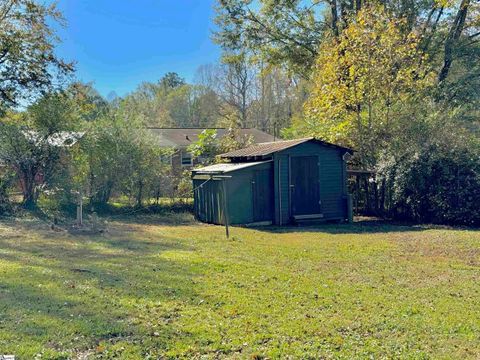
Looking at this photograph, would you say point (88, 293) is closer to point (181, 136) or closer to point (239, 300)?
point (239, 300)

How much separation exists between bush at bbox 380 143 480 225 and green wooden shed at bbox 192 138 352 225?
1.70m

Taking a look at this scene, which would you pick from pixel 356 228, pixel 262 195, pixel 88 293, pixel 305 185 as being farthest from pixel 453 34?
pixel 88 293

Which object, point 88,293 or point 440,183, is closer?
point 88,293

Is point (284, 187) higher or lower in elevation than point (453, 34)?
lower

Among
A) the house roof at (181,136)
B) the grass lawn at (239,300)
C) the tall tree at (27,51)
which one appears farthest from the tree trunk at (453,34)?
the tall tree at (27,51)

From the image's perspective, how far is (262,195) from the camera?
12.7m

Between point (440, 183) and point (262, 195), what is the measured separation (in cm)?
510

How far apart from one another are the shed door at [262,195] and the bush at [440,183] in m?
3.79

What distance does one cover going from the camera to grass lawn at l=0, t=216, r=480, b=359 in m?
3.54

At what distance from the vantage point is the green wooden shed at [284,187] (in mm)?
12367

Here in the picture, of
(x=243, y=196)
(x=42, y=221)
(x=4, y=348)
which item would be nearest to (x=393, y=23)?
(x=243, y=196)

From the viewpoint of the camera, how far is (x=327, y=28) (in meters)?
19.3

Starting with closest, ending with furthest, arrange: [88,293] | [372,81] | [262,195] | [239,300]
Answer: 1. [239,300]
2. [88,293]
3. [262,195]
4. [372,81]

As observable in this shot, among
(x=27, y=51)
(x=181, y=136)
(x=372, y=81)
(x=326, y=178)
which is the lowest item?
(x=326, y=178)
